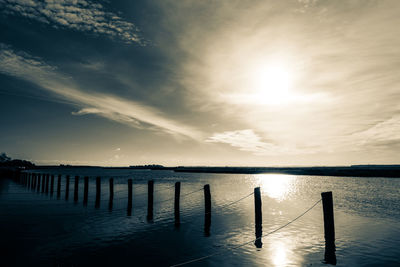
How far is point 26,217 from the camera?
17.0 m

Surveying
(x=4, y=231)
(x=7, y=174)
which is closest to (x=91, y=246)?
(x=4, y=231)

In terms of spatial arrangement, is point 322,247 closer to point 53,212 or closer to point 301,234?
point 301,234

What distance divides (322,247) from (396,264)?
2735mm

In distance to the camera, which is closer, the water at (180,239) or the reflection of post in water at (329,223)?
the water at (180,239)

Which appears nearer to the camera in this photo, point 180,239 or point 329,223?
point 329,223

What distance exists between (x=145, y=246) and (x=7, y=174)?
8019 cm

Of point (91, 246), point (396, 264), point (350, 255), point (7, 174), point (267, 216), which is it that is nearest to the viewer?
point (396, 264)

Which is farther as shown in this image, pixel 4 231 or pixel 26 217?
pixel 26 217

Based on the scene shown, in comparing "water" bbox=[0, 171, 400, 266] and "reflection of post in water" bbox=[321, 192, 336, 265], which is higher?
"reflection of post in water" bbox=[321, 192, 336, 265]

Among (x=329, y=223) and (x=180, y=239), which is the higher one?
(x=329, y=223)

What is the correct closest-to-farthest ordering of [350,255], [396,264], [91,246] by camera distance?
[396,264] → [350,255] → [91,246]

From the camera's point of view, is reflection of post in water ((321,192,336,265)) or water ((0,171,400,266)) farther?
reflection of post in water ((321,192,336,265))

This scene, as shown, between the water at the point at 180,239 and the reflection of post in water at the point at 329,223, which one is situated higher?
the reflection of post in water at the point at 329,223

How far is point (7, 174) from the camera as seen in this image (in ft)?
225
